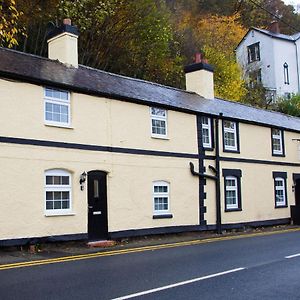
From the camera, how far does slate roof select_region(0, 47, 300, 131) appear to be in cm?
1551

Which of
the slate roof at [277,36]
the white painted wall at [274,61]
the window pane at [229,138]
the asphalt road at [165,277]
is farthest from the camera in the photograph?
the white painted wall at [274,61]

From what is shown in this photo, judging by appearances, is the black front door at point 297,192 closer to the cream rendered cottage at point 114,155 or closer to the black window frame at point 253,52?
the cream rendered cottage at point 114,155

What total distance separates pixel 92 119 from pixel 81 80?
1654 mm

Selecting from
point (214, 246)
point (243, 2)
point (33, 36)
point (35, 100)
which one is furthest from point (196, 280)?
point (243, 2)

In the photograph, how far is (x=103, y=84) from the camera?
1820cm

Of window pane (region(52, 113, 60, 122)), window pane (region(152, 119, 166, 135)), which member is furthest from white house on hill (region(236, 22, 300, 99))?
window pane (region(52, 113, 60, 122))

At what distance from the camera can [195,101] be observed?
2298 cm

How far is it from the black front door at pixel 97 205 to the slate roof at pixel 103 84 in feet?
10.4

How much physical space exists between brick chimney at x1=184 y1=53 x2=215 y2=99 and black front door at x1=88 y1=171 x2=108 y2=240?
407 inches

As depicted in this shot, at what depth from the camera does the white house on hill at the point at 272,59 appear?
2024 inches

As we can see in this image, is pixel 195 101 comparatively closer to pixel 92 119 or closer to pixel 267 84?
pixel 92 119

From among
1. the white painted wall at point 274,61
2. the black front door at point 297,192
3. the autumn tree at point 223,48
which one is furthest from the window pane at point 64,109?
the white painted wall at point 274,61

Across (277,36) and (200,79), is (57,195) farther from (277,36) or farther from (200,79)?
(277,36)

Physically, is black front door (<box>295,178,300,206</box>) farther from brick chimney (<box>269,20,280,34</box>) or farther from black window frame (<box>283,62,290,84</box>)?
brick chimney (<box>269,20,280,34</box>)
